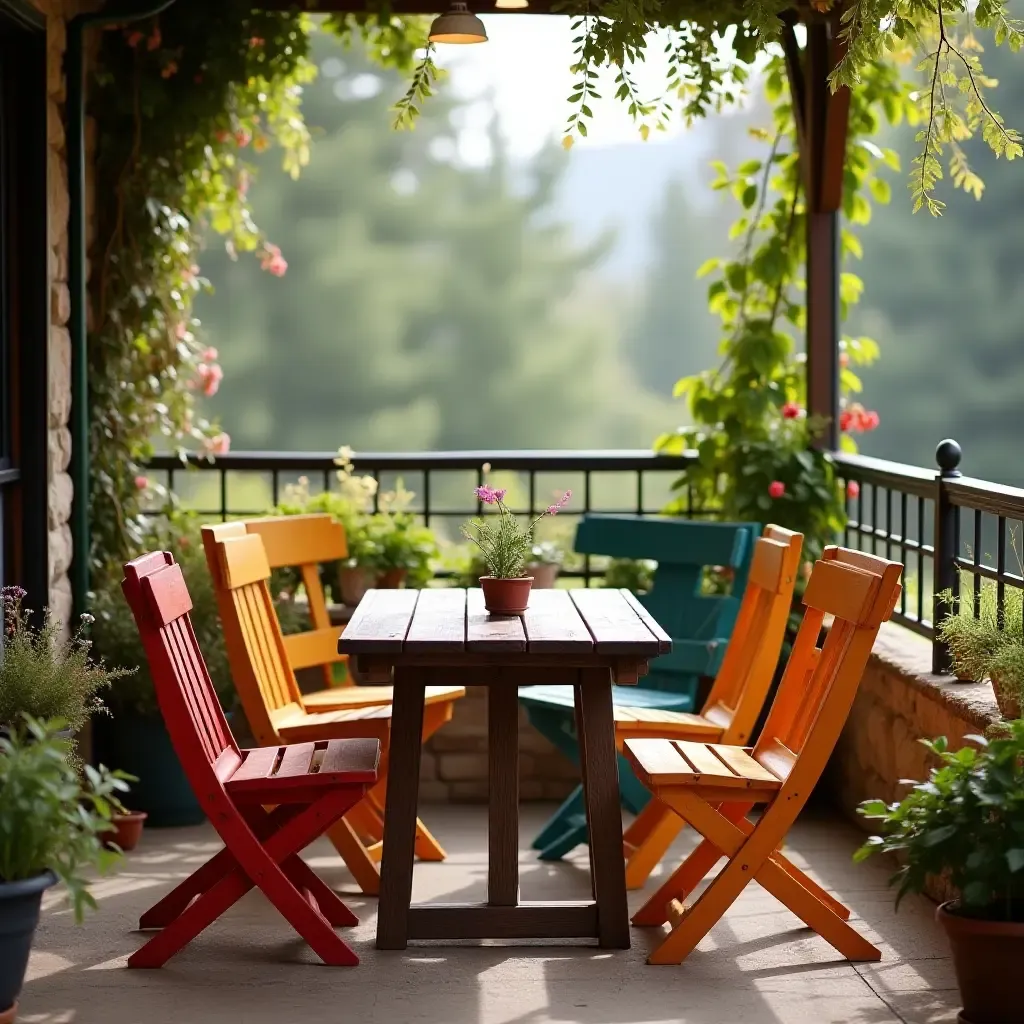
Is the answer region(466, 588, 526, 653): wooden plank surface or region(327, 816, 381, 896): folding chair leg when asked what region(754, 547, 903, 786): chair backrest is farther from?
region(327, 816, 381, 896): folding chair leg

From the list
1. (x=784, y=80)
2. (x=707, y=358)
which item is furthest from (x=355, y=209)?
(x=784, y=80)

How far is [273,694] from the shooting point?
14.1 feet

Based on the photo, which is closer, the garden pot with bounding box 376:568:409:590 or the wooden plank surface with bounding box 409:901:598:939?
the wooden plank surface with bounding box 409:901:598:939

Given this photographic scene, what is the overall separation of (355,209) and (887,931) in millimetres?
21898

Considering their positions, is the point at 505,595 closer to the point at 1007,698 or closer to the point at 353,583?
the point at 1007,698

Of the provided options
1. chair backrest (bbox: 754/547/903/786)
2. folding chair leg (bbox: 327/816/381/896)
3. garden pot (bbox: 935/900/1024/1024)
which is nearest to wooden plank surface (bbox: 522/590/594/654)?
chair backrest (bbox: 754/547/903/786)

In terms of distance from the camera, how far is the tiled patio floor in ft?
10.5

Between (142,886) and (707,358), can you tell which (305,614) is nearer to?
(142,886)

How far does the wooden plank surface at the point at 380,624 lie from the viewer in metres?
3.41

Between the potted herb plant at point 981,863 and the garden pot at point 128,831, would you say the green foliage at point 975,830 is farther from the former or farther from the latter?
the garden pot at point 128,831

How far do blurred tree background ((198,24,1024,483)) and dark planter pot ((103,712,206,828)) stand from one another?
18.6 m

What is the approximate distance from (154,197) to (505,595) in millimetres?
2272

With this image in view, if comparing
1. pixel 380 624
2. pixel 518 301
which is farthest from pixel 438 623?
pixel 518 301

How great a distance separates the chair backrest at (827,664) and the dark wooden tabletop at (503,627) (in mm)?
406
